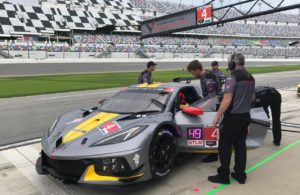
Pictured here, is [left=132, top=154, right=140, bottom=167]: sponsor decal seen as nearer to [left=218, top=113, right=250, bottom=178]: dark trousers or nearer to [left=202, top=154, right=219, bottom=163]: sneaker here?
[left=218, top=113, right=250, bottom=178]: dark trousers

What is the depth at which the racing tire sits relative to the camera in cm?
370

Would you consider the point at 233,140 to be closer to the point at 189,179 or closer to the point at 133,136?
the point at 189,179

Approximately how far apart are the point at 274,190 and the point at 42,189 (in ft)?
8.79

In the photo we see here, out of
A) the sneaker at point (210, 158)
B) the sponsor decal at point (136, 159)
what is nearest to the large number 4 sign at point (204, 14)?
the sneaker at point (210, 158)

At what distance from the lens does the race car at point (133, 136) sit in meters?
3.39

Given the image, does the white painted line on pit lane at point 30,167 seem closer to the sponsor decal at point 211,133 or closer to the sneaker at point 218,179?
the sneaker at point 218,179

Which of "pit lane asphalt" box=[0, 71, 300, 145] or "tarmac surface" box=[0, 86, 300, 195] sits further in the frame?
"pit lane asphalt" box=[0, 71, 300, 145]

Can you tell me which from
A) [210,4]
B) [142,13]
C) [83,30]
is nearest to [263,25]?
[142,13]

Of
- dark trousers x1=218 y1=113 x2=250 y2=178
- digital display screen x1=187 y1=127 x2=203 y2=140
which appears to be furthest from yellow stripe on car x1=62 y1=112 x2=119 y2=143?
dark trousers x1=218 y1=113 x2=250 y2=178

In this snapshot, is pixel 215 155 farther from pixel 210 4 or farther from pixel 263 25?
pixel 263 25

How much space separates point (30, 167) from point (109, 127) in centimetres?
145

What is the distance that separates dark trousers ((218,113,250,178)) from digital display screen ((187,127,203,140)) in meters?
0.39

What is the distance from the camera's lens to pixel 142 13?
194 ft

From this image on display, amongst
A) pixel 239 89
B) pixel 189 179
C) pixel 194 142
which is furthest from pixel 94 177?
pixel 239 89
